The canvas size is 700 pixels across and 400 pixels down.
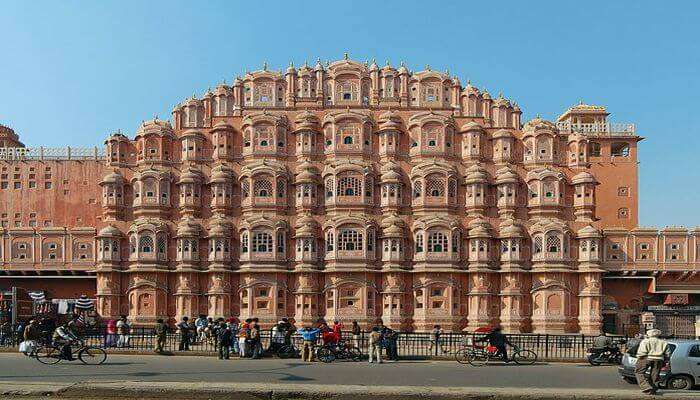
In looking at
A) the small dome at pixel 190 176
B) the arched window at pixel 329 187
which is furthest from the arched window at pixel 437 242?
the small dome at pixel 190 176

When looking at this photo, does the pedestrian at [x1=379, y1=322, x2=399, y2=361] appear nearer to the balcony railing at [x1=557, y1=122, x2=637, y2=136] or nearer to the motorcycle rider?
the motorcycle rider

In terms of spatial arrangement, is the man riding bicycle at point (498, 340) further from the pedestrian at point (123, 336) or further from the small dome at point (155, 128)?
the small dome at point (155, 128)

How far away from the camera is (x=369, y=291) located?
163 ft

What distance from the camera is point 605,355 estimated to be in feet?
94.7

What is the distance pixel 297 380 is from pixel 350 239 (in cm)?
Result: 2799

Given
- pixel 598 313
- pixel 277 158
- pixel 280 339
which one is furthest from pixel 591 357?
pixel 277 158

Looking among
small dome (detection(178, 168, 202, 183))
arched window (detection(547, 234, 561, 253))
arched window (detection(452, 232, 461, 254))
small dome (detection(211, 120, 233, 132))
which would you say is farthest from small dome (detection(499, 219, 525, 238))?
small dome (detection(178, 168, 202, 183))

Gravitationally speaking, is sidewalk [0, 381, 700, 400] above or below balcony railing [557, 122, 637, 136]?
below

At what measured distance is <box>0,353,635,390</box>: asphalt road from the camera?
21.9 metres

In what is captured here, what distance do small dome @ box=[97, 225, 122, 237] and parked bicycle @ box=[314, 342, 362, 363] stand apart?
1067 inches

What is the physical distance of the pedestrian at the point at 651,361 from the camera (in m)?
19.4

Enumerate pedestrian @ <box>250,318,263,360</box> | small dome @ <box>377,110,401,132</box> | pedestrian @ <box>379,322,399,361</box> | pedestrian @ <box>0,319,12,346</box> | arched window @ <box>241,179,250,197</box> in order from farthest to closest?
1. small dome @ <box>377,110,401,132</box>
2. arched window @ <box>241,179,250,197</box>
3. pedestrian @ <box>0,319,12,346</box>
4. pedestrian @ <box>250,318,263,360</box>
5. pedestrian @ <box>379,322,399,361</box>

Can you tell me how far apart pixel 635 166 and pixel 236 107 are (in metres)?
32.8

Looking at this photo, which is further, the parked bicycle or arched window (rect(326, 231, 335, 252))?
arched window (rect(326, 231, 335, 252))
